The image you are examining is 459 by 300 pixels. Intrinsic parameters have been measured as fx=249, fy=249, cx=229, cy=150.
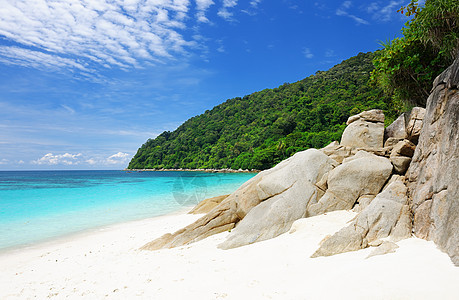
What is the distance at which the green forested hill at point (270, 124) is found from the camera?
6262cm

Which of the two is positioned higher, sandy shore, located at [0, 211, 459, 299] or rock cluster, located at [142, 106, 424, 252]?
rock cluster, located at [142, 106, 424, 252]

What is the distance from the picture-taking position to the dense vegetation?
9039mm

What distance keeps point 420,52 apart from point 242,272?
39.0ft

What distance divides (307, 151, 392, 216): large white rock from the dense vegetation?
18.0ft

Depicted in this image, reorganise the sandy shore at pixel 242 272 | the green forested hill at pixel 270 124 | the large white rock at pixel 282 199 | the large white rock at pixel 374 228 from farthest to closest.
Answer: the green forested hill at pixel 270 124 → the large white rock at pixel 282 199 → the large white rock at pixel 374 228 → the sandy shore at pixel 242 272

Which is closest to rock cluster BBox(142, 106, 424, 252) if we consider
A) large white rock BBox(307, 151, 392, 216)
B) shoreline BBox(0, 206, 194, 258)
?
large white rock BBox(307, 151, 392, 216)

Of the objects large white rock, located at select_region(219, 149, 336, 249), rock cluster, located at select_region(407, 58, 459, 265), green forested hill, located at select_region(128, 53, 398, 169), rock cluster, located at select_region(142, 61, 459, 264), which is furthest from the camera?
green forested hill, located at select_region(128, 53, 398, 169)

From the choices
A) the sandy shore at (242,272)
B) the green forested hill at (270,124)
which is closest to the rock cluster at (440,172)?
the sandy shore at (242,272)

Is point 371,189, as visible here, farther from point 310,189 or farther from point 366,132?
point 366,132

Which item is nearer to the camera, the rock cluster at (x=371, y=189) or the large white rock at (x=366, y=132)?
the rock cluster at (x=371, y=189)

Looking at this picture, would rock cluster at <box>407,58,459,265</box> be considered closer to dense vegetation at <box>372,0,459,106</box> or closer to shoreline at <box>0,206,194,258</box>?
dense vegetation at <box>372,0,459,106</box>

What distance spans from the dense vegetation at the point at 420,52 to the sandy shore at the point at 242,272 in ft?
25.0

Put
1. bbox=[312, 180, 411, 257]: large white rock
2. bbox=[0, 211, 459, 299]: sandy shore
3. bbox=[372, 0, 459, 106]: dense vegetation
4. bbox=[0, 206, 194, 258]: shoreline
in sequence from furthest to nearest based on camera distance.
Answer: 1. bbox=[0, 206, 194, 258]: shoreline
2. bbox=[372, 0, 459, 106]: dense vegetation
3. bbox=[312, 180, 411, 257]: large white rock
4. bbox=[0, 211, 459, 299]: sandy shore

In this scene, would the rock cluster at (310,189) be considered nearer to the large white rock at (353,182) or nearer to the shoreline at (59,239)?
the large white rock at (353,182)
